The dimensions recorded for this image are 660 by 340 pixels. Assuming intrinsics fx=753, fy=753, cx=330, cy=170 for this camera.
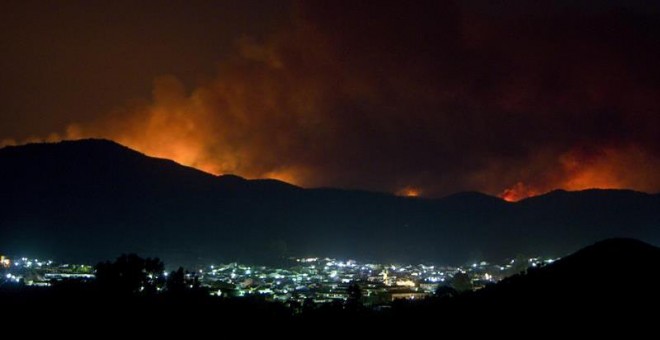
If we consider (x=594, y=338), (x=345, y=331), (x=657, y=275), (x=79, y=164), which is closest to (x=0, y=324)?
(x=345, y=331)

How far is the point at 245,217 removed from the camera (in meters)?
93.2

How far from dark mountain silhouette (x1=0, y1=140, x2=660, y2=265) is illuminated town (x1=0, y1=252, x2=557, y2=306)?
7.28 m

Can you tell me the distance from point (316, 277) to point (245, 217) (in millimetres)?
A: 29523

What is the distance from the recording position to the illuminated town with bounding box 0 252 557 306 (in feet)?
151

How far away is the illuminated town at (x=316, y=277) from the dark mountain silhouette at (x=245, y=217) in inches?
286

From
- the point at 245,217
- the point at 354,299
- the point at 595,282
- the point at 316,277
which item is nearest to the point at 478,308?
the point at 595,282

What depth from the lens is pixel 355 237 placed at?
330 feet

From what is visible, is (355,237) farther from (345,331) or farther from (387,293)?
(345,331)

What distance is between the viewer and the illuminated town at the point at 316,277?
4588 centimetres

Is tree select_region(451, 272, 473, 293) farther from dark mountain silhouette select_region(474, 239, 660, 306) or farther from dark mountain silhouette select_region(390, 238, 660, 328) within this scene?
dark mountain silhouette select_region(474, 239, 660, 306)

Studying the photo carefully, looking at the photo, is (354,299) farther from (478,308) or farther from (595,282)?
(595,282)

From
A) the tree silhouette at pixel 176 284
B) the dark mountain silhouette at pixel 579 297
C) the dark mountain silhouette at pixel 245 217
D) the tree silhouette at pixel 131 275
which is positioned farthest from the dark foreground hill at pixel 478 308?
the dark mountain silhouette at pixel 245 217

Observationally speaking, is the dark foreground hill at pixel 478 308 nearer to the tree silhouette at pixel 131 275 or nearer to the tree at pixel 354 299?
the tree at pixel 354 299

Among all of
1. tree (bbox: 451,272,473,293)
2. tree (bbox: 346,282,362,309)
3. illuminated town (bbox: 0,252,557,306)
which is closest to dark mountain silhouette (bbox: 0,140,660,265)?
illuminated town (bbox: 0,252,557,306)
